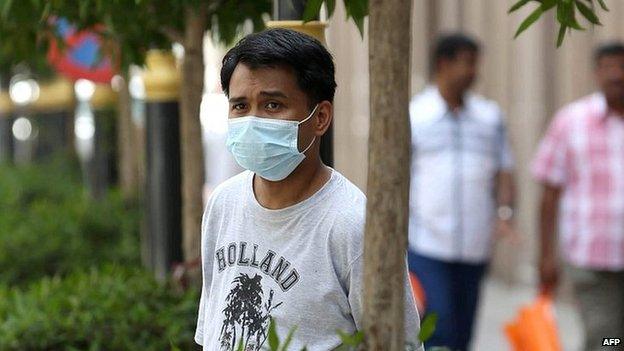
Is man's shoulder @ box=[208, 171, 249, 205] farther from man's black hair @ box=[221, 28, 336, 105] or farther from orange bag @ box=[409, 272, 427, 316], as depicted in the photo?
orange bag @ box=[409, 272, 427, 316]

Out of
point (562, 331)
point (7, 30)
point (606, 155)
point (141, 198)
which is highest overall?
point (7, 30)

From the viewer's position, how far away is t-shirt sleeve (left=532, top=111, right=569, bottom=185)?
7152 millimetres

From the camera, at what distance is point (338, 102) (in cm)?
1597

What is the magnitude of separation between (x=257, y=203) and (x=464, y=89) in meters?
4.07

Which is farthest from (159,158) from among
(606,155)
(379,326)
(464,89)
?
(379,326)

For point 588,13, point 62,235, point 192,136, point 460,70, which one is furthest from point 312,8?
point 62,235

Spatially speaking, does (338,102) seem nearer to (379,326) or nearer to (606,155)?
(606,155)

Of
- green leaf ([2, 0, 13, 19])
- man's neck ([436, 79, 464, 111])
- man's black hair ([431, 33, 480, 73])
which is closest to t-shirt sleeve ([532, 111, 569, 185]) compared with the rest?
man's neck ([436, 79, 464, 111])

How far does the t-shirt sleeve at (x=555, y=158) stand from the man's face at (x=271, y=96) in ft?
12.1

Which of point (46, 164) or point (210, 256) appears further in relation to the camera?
point (46, 164)

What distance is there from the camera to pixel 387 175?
3217mm

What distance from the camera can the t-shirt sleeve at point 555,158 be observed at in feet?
23.5

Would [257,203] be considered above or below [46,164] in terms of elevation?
above

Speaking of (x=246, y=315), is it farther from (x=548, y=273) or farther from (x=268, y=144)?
(x=548, y=273)
